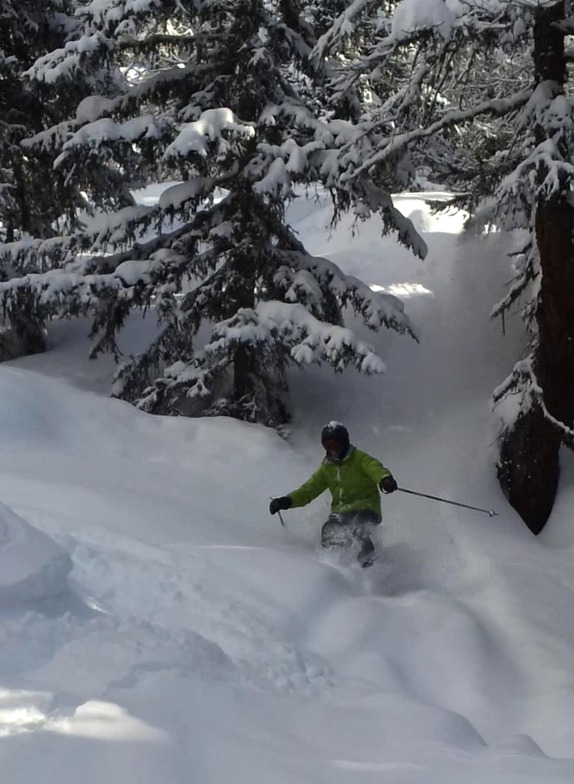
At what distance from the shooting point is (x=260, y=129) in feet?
35.1

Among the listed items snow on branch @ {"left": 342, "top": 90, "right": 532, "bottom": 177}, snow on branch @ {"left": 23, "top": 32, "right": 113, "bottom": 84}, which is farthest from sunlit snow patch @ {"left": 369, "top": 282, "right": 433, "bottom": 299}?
snow on branch @ {"left": 23, "top": 32, "right": 113, "bottom": 84}

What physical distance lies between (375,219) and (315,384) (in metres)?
10.8

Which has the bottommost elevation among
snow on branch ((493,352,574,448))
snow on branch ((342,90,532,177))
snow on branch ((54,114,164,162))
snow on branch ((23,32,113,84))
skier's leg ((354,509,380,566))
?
skier's leg ((354,509,380,566))

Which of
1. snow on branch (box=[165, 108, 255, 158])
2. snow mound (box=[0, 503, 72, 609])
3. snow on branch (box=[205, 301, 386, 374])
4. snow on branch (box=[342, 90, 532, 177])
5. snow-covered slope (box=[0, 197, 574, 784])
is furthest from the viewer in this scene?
snow on branch (box=[205, 301, 386, 374])

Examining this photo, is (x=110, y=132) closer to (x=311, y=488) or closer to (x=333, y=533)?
(x=311, y=488)

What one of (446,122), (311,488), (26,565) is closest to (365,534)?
(311,488)

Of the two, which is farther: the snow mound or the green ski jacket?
the green ski jacket

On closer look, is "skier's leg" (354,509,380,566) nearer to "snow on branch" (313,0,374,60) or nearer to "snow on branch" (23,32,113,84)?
"snow on branch" (313,0,374,60)

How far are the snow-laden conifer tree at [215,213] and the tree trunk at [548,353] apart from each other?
6.89ft

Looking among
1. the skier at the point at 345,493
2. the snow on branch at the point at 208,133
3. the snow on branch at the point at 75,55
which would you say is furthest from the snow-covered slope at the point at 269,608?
the snow on branch at the point at 75,55

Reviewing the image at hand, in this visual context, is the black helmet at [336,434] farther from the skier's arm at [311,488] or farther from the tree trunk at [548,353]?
the tree trunk at [548,353]

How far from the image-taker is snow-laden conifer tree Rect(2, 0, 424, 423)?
10.0 meters

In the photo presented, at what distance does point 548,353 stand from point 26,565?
23.2 feet

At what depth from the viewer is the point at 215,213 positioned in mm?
11469
